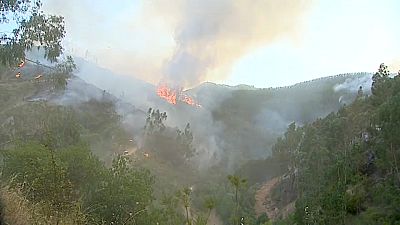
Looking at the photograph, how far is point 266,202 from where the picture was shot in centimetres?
5981

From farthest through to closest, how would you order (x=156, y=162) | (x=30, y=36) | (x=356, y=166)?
(x=156, y=162)
(x=356, y=166)
(x=30, y=36)

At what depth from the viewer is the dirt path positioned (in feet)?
180

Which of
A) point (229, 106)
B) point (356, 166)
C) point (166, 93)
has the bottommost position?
point (356, 166)

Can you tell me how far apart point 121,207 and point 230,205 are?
28418mm

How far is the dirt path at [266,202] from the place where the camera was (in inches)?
2160

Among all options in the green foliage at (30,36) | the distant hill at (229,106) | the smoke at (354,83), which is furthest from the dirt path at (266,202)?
the smoke at (354,83)

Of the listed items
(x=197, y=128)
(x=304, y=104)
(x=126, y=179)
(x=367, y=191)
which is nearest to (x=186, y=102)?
(x=197, y=128)

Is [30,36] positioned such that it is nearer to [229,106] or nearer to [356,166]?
[356,166]

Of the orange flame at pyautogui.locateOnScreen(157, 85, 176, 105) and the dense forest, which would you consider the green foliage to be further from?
the orange flame at pyautogui.locateOnScreen(157, 85, 176, 105)

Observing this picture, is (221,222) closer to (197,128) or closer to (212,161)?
(212,161)

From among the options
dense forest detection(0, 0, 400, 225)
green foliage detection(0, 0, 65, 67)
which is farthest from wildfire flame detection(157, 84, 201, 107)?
green foliage detection(0, 0, 65, 67)

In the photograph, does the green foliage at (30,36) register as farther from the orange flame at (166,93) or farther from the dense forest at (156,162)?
the orange flame at (166,93)

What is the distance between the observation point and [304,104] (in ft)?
449

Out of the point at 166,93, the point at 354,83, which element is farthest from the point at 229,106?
the point at 354,83
